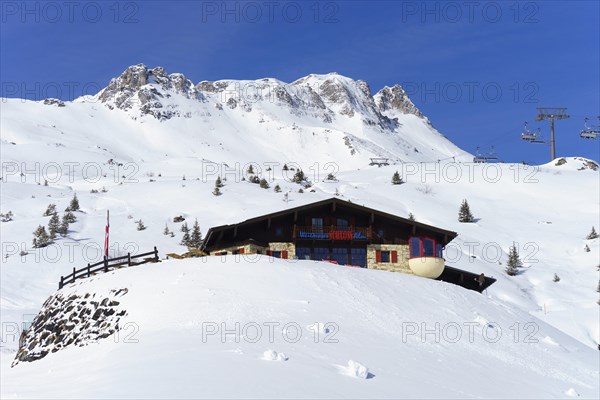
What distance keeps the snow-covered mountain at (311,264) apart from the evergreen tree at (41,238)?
1.18m

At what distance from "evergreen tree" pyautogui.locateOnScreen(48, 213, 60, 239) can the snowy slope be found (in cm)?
3184

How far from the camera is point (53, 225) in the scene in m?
63.7

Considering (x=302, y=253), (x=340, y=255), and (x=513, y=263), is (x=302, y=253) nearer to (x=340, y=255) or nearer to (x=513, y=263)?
(x=340, y=255)

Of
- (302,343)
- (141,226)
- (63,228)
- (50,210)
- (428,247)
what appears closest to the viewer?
(302,343)

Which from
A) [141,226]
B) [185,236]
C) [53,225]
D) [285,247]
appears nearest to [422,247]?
[285,247]

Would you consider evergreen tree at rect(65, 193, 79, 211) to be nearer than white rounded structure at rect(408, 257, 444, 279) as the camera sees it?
No

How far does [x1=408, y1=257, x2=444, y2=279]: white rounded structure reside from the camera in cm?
3753

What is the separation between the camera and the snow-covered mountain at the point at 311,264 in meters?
23.3

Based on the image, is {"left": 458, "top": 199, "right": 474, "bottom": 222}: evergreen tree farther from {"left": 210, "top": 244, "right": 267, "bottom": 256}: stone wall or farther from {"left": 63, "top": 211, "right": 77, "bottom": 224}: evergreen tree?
{"left": 210, "top": 244, "right": 267, "bottom": 256}: stone wall

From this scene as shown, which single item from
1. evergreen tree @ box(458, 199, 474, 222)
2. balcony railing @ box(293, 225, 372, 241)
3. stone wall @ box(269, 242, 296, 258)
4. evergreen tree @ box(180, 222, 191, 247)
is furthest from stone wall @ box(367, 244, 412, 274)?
evergreen tree @ box(458, 199, 474, 222)

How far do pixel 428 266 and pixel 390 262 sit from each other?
2.87 metres

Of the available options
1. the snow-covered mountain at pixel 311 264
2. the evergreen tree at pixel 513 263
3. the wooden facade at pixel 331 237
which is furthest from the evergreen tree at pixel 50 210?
the evergreen tree at pixel 513 263

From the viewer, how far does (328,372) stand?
65.6 feet

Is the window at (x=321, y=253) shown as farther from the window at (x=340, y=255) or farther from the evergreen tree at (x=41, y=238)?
the evergreen tree at (x=41, y=238)
